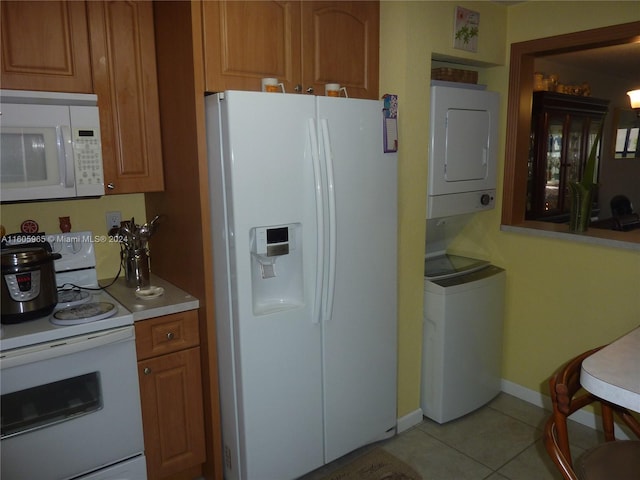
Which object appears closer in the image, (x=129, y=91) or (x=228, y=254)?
(x=228, y=254)

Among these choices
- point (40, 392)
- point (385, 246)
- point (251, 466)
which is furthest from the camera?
point (385, 246)

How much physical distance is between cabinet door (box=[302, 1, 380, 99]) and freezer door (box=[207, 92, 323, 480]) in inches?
12.3

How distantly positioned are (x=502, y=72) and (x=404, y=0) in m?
0.96

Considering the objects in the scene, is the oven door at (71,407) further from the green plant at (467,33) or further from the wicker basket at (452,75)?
the green plant at (467,33)

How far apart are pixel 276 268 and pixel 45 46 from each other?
1288 mm

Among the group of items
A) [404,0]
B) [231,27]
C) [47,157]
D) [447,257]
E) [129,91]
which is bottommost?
[447,257]

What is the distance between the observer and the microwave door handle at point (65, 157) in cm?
190

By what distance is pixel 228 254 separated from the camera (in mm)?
1912

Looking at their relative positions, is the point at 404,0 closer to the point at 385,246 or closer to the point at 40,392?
the point at 385,246

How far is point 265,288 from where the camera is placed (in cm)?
207

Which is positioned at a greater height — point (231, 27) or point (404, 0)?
point (404, 0)

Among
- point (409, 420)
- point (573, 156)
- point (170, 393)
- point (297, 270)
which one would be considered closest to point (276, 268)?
point (297, 270)

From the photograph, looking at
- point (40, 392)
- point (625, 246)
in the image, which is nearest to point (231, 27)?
point (40, 392)

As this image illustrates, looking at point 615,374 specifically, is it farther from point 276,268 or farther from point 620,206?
point 620,206
